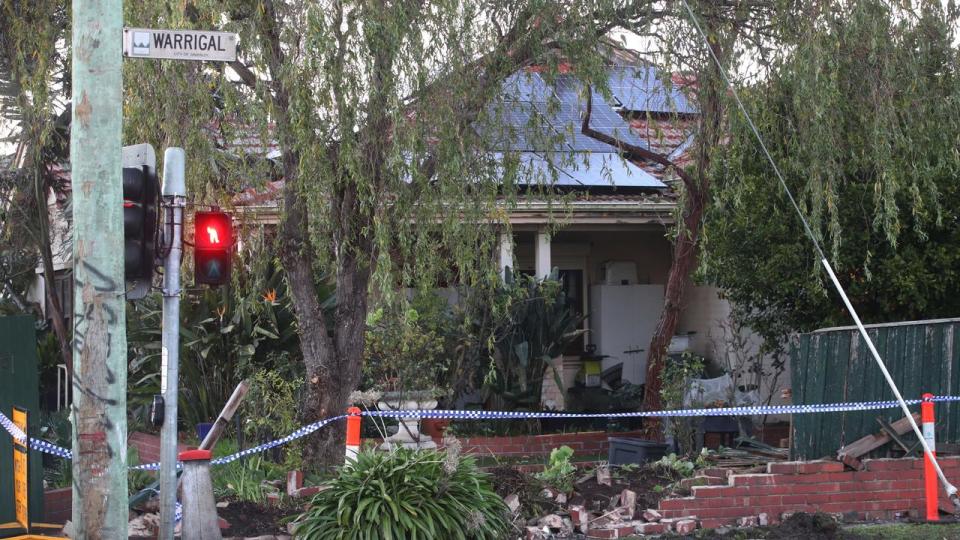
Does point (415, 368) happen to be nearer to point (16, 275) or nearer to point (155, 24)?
point (155, 24)

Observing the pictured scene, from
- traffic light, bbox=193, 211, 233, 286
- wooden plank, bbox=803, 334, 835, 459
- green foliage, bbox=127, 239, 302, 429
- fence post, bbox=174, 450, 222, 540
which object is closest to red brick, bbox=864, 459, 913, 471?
wooden plank, bbox=803, 334, 835, 459

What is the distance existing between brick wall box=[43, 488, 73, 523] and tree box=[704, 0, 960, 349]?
263 inches

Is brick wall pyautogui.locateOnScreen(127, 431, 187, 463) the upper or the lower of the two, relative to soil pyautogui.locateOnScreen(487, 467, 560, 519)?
lower

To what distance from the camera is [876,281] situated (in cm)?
1157

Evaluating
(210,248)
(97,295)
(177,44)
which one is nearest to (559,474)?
(210,248)

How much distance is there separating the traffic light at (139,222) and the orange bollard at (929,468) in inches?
240

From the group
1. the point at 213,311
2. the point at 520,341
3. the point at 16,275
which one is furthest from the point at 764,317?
the point at 16,275

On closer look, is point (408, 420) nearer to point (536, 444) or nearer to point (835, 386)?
point (536, 444)

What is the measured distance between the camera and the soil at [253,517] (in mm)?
9445

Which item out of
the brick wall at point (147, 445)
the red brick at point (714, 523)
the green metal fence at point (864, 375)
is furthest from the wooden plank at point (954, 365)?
the brick wall at point (147, 445)

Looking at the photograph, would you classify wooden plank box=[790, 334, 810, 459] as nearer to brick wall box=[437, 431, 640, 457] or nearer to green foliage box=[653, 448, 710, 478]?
green foliage box=[653, 448, 710, 478]

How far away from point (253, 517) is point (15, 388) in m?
2.24

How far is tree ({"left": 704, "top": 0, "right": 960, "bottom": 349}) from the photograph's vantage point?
10.4 m

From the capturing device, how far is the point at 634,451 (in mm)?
11625
